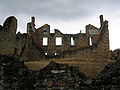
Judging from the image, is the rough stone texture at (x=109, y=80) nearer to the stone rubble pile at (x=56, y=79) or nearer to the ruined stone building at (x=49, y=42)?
the stone rubble pile at (x=56, y=79)

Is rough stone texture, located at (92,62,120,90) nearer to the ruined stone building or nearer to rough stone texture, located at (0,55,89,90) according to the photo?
rough stone texture, located at (0,55,89,90)

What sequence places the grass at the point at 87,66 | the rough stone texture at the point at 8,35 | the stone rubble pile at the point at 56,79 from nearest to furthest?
the stone rubble pile at the point at 56,79 < the grass at the point at 87,66 < the rough stone texture at the point at 8,35

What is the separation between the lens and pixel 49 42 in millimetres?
37094

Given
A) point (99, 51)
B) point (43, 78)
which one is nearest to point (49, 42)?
point (99, 51)

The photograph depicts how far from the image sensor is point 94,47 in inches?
1163

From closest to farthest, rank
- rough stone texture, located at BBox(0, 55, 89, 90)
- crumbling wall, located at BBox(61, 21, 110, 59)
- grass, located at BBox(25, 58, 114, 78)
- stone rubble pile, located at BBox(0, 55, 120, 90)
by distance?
1. stone rubble pile, located at BBox(0, 55, 120, 90)
2. rough stone texture, located at BBox(0, 55, 89, 90)
3. grass, located at BBox(25, 58, 114, 78)
4. crumbling wall, located at BBox(61, 21, 110, 59)

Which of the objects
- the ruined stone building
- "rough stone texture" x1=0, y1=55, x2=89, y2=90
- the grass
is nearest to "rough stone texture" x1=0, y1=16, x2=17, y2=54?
the ruined stone building

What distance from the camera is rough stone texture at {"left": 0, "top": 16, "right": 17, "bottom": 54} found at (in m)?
18.4

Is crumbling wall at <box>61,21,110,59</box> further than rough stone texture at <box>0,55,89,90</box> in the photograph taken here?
Yes

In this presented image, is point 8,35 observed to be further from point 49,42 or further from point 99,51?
point 49,42

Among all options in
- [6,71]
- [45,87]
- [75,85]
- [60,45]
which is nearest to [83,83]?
[75,85]

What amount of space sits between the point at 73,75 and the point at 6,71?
7.94ft

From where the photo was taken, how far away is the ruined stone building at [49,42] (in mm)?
19641

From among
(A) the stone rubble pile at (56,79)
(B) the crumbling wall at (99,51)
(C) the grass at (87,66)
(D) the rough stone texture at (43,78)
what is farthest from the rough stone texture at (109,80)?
(B) the crumbling wall at (99,51)
